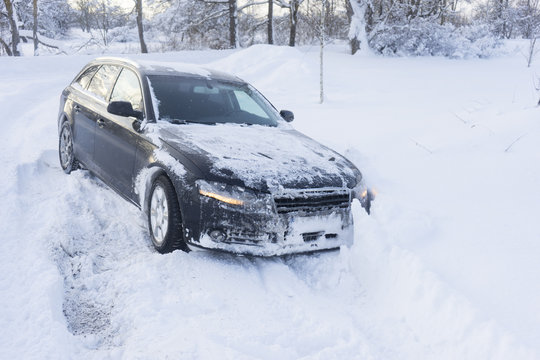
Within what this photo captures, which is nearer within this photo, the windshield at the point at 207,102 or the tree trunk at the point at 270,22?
the windshield at the point at 207,102

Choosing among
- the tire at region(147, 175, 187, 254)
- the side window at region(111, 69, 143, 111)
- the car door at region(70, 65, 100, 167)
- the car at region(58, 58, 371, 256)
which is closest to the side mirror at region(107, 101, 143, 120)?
the car at region(58, 58, 371, 256)

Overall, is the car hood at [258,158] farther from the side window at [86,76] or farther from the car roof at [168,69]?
the side window at [86,76]

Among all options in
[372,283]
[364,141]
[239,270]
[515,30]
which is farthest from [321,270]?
[515,30]

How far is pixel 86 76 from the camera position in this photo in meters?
6.05

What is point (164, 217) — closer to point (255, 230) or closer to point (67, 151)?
point (255, 230)

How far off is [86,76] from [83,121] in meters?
0.89

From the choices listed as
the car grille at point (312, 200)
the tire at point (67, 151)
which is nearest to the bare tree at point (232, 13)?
the tire at point (67, 151)

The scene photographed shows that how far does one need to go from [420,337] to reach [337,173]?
4.88ft

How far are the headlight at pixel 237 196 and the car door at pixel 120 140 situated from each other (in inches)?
47.7

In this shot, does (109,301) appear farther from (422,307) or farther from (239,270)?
(422,307)

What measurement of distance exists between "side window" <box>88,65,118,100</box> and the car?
0.02 meters

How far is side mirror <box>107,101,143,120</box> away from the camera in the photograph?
430 centimetres

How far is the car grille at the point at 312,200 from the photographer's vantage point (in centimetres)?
349

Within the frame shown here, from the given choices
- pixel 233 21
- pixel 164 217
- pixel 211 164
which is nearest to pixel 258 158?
pixel 211 164
